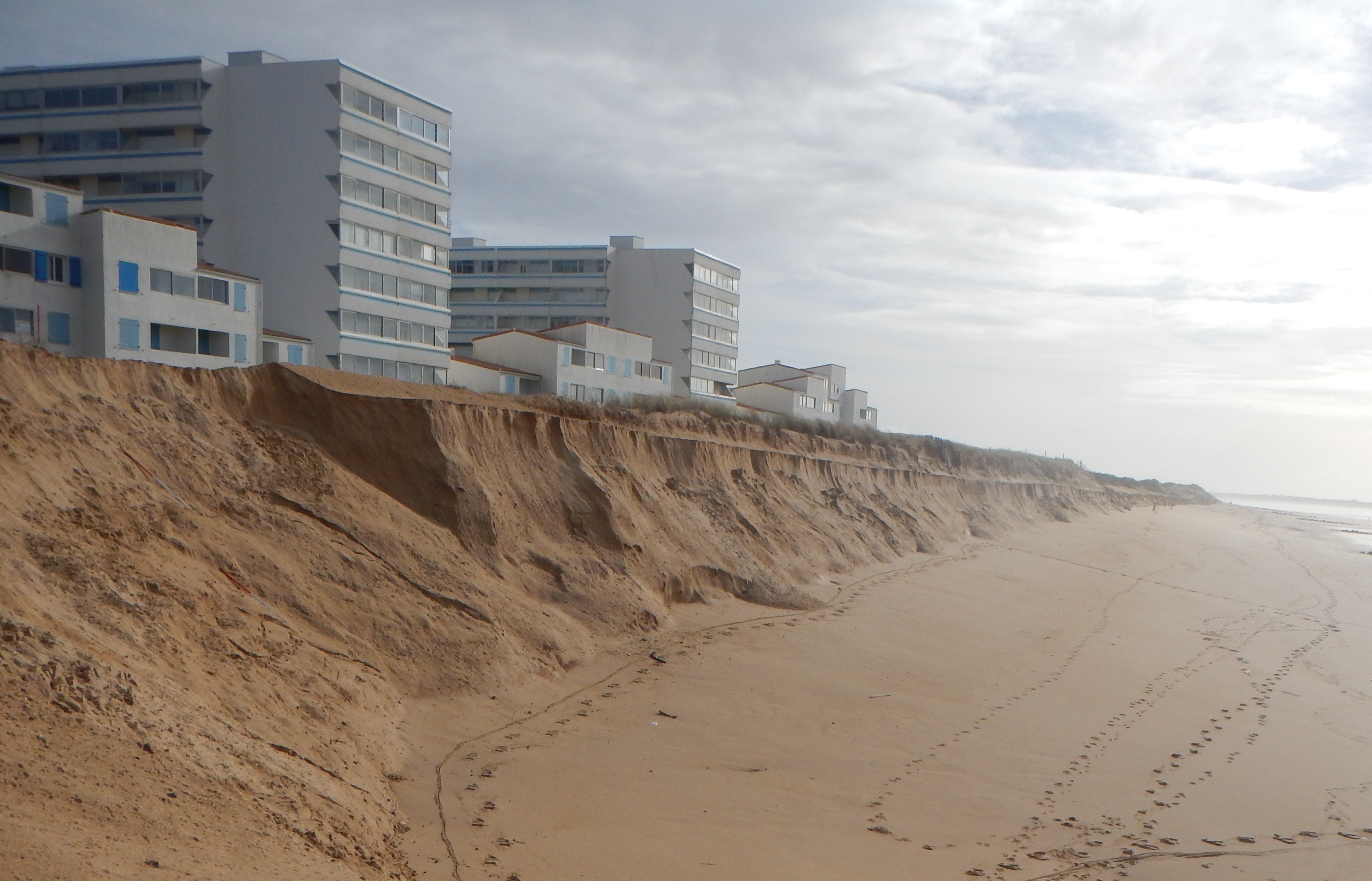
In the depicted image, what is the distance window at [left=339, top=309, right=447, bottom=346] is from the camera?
130ft

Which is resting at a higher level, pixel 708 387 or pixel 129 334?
pixel 708 387

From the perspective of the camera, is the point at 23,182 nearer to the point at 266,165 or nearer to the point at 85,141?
the point at 266,165

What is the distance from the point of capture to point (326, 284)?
39.0 m

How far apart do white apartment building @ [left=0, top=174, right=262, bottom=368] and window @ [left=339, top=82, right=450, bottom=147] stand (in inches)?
450

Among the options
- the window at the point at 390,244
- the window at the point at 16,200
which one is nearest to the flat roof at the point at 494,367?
the window at the point at 390,244

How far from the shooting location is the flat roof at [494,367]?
4481 cm

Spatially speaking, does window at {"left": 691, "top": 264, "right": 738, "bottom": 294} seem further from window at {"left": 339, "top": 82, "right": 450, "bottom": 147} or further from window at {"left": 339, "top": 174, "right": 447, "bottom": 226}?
window at {"left": 339, "top": 82, "right": 450, "bottom": 147}

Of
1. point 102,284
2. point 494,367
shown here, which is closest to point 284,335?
point 102,284

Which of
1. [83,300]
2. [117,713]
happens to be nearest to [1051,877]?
[117,713]

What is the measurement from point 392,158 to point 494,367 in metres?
10.6

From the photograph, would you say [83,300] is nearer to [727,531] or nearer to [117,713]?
[727,531]

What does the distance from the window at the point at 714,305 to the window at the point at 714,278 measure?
3.04 ft

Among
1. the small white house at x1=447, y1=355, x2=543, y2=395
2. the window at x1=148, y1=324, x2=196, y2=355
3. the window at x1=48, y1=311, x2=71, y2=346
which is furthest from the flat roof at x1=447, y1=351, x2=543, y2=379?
the window at x1=48, y1=311, x2=71, y2=346

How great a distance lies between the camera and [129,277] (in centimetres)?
2952
